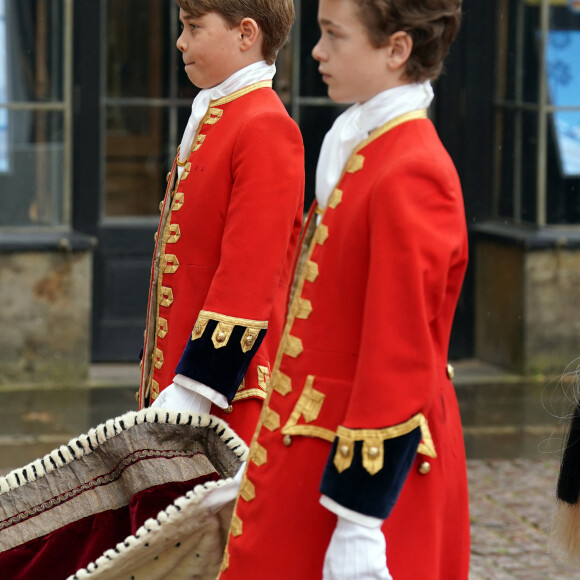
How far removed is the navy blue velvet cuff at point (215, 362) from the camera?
2953mm

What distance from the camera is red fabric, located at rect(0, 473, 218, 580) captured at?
112 inches

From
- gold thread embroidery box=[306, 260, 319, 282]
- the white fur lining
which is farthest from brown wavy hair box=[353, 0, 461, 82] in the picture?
Result: the white fur lining

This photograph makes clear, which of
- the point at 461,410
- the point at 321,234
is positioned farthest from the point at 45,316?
the point at 321,234

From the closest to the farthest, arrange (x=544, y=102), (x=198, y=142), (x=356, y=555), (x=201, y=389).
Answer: (x=356, y=555), (x=201, y=389), (x=198, y=142), (x=544, y=102)

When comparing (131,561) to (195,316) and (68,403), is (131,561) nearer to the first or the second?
(195,316)

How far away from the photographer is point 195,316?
317 centimetres

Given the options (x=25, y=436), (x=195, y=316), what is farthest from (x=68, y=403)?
(x=195, y=316)

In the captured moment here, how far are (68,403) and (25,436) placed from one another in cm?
71

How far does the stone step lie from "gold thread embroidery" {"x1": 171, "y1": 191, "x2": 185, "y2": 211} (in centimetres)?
302

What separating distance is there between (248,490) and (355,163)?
63 cm

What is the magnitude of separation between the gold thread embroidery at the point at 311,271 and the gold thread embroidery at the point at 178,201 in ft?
2.99

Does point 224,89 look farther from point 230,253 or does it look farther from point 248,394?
point 248,394

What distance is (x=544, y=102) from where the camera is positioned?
7688mm

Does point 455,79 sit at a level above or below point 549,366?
above
